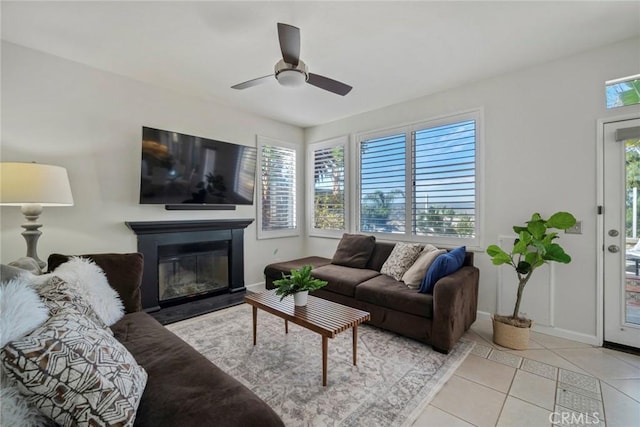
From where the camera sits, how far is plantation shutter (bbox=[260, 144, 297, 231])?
453 cm

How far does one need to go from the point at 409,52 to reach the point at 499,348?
2847mm

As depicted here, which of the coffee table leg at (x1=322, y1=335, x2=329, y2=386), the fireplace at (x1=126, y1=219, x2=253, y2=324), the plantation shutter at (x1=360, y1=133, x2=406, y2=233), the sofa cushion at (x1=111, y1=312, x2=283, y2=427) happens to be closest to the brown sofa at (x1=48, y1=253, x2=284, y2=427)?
the sofa cushion at (x1=111, y1=312, x2=283, y2=427)

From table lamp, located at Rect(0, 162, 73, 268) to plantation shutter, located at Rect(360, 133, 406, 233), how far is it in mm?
3438

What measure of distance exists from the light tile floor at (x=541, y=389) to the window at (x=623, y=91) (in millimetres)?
2180

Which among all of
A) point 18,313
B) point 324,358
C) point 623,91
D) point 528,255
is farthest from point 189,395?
point 623,91

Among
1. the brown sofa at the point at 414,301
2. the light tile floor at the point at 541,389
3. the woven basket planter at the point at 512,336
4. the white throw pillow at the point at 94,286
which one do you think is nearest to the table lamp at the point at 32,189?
the white throw pillow at the point at 94,286

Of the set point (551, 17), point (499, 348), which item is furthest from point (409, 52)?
point (499, 348)

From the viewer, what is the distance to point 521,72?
2.94m

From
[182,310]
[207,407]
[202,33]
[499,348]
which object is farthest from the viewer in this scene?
[182,310]

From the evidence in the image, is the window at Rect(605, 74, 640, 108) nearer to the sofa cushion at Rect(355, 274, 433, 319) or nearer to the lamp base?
the sofa cushion at Rect(355, 274, 433, 319)

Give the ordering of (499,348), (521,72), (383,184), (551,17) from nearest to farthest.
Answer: (551,17) → (499,348) → (521,72) → (383,184)

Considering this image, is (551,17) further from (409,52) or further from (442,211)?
(442,211)

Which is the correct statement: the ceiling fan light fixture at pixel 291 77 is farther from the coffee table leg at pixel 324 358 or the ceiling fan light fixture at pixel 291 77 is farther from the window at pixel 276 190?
the window at pixel 276 190

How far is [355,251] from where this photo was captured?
389 cm
